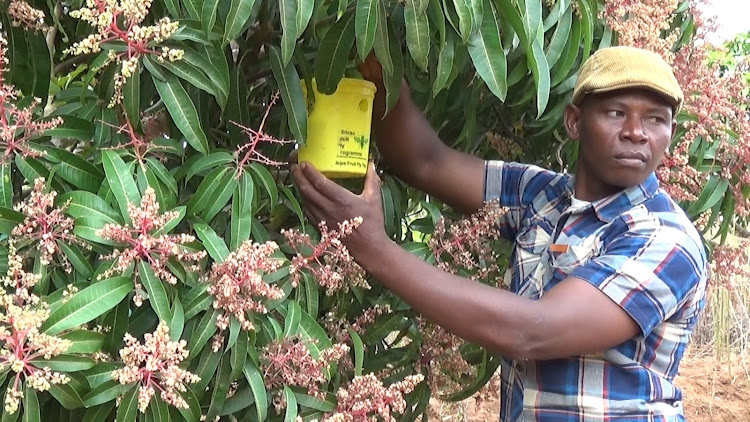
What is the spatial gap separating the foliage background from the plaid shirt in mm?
170

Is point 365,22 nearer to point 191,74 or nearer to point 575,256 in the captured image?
point 191,74

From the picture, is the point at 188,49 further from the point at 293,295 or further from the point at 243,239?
the point at 293,295

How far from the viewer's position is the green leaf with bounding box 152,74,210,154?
100cm

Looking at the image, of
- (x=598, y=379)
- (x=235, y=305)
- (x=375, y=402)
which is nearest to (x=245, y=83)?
(x=235, y=305)

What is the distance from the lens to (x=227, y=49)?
1165mm

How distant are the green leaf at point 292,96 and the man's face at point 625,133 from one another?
53 centimetres

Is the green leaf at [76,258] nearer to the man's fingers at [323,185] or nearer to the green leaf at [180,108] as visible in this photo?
the green leaf at [180,108]

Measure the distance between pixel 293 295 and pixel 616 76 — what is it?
0.66m

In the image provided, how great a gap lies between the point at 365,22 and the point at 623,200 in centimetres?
60

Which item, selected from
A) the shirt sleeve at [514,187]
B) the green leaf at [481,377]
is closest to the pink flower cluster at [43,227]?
the shirt sleeve at [514,187]

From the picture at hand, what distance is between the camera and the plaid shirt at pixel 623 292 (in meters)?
1.18

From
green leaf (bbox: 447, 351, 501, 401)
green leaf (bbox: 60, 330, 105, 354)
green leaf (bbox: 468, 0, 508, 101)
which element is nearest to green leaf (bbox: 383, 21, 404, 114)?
green leaf (bbox: 468, 0, 508, 101)

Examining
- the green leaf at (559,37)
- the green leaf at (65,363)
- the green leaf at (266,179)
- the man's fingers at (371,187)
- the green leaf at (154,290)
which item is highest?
the green leaf at (559,37)

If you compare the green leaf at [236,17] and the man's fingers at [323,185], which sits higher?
the green leaf at [236,17]
